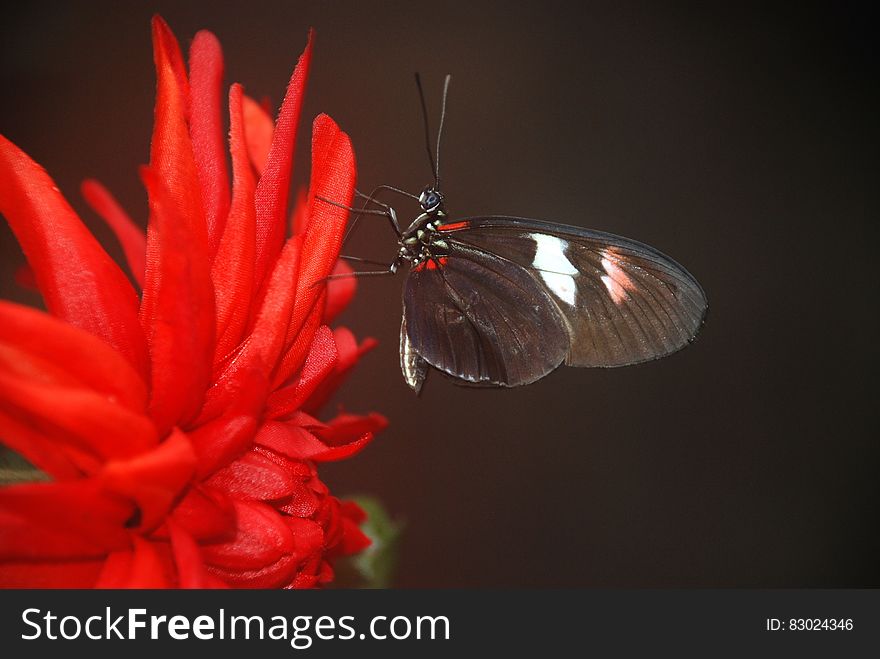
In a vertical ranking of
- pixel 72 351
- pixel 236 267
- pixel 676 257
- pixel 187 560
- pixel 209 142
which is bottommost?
pixel 187 560

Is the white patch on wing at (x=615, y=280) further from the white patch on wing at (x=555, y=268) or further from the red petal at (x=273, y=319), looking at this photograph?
the red petal at (x=273, y=319)

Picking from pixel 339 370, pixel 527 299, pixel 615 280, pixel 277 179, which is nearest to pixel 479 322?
pixel 527 299

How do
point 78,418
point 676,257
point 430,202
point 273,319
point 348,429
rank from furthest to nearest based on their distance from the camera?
point 676,257 → point 430,202 → point 348,429 → point 273,319 → point 78,418

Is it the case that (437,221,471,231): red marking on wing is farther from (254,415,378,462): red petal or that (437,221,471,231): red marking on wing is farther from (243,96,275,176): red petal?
(254,415,378,462): red petal

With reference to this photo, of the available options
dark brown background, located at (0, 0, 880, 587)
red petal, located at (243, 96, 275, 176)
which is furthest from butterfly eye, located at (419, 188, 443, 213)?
dark brown background, located at (0, 0, 880, 587)

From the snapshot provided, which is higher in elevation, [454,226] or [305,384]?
[454,226]

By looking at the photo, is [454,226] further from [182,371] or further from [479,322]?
[182,371]

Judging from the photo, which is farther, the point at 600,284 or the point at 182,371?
the point at 600,284
